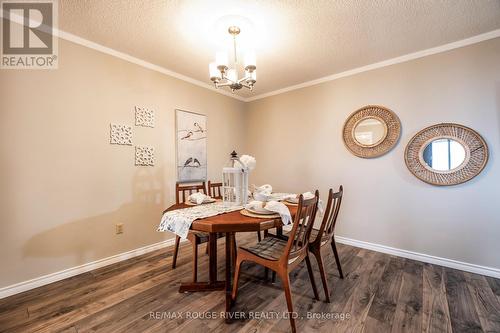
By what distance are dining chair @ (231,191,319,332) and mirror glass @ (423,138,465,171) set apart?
5.78 feet

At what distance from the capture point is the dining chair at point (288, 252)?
1.43 metres

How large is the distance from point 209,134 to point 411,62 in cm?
285

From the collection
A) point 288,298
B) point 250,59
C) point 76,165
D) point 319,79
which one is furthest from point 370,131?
point 76,165

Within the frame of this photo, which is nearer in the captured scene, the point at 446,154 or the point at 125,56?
the point at 446,154

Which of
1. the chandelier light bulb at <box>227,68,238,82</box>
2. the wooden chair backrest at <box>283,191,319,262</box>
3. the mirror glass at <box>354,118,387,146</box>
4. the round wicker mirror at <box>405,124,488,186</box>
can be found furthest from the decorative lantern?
the round wicker mirror at <box>405,124,488,186</box>

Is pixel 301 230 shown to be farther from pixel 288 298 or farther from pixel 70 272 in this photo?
pixel 70 272

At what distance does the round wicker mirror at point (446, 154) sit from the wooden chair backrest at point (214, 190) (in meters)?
2.32

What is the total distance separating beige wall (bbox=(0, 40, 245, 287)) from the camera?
190 cm

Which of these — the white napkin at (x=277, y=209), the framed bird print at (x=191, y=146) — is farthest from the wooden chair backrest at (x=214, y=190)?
the white napkin at (x=277, y=209)

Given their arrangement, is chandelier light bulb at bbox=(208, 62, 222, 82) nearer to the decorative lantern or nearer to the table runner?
the decorative lantern

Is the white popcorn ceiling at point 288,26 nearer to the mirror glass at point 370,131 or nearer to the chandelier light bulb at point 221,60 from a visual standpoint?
the chandelier light bulb at point 221,60

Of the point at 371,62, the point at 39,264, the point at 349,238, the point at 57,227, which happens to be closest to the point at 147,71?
the point at 57,227

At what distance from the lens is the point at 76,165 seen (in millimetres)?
2234

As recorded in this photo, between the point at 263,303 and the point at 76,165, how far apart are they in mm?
2242
